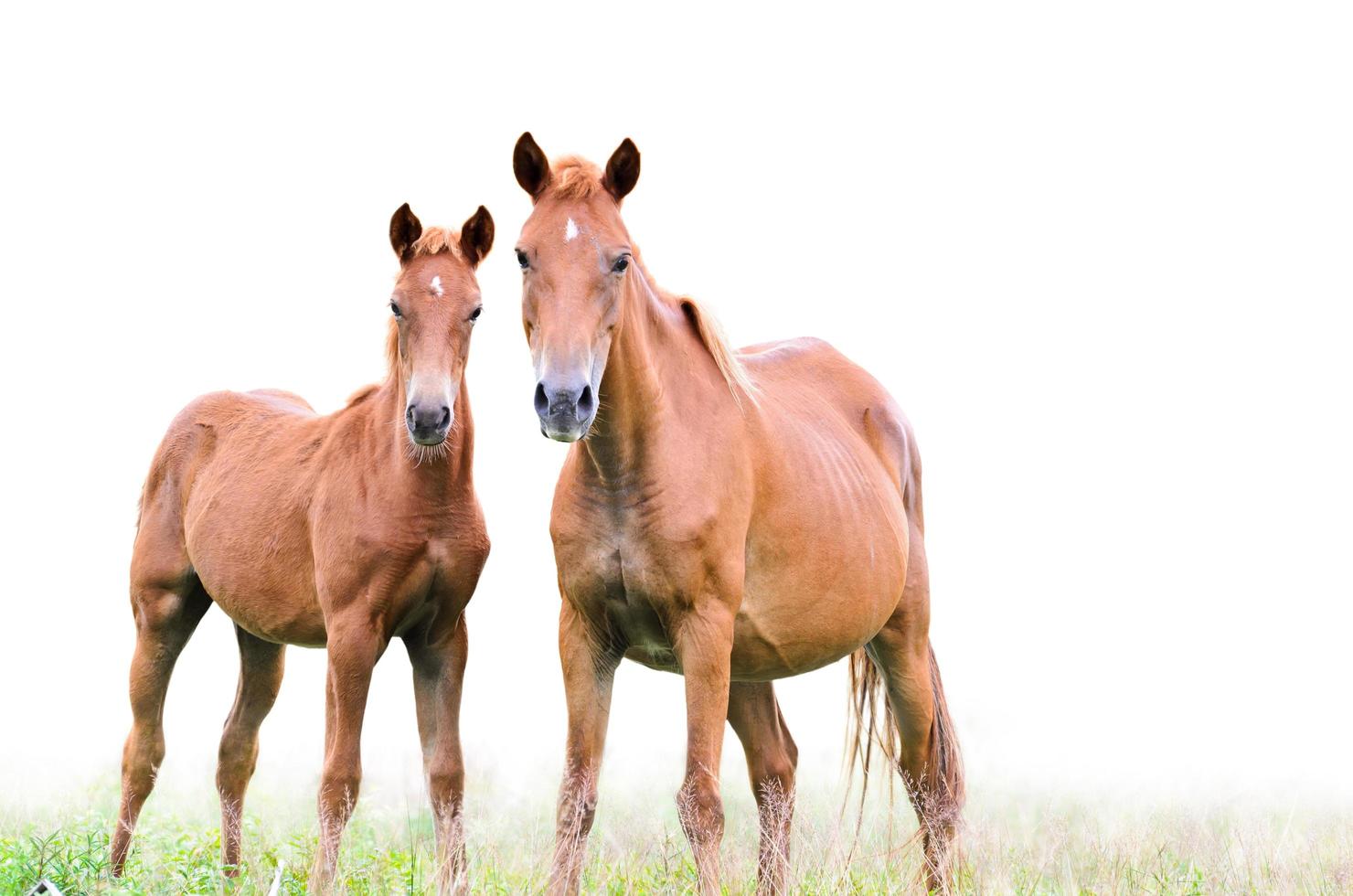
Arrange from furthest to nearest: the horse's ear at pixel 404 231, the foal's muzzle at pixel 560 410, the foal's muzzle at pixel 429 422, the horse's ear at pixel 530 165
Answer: the horse's ear at pixel 404 231
the foal's muzzle at pixel 429 422
the horse's ear at pixel 530 165
the foal's muzzle at pixel 560 410

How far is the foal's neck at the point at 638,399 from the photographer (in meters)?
5.05

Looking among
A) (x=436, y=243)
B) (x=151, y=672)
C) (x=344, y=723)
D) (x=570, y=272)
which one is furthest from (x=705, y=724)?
(x=151, y=672)

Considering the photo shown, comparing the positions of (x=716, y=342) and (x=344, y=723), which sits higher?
(x=716, y=342)

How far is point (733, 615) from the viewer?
5.11 m

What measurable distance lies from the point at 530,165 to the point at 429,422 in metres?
1.25

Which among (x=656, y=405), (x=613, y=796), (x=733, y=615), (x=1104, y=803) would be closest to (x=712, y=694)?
(x=733, y=615)

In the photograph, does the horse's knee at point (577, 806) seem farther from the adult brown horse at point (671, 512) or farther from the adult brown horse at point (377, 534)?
the adult brown horse at point (377, 534)

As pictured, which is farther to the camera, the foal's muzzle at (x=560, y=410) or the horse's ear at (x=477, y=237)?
the horse's ear at (x=477, y=237)

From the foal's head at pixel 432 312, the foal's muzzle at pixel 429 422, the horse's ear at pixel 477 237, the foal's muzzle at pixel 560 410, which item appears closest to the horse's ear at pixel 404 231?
the foal's head at pixel 432 312

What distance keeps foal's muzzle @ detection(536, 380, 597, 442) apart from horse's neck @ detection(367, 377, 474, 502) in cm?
145

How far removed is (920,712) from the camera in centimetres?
680

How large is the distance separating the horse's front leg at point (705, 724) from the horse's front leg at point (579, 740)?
422 mm

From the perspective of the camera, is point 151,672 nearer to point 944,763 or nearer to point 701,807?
point 701,807

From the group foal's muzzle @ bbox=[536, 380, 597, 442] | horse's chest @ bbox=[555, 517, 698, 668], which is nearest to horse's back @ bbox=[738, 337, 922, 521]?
horse's chest @ bbox=[555, 517, 698, 668]
